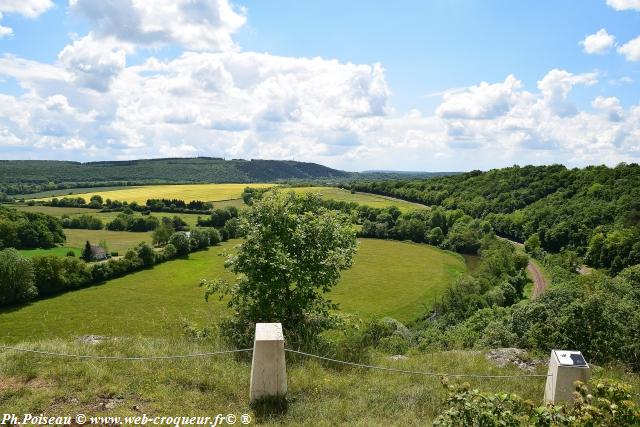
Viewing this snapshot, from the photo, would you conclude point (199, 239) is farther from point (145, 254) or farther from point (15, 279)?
point (15, 279)

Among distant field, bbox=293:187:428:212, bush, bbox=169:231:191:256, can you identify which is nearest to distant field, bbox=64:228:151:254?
bush, bbox=169:231:191:256

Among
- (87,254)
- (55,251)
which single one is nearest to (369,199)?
(87,254)

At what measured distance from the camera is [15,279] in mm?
50625

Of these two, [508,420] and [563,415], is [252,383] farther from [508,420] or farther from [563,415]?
[563,415]

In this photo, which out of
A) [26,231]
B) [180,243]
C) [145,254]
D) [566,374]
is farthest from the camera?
[180,243]

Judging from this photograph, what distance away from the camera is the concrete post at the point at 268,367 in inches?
284

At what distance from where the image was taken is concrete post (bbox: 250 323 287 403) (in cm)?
722

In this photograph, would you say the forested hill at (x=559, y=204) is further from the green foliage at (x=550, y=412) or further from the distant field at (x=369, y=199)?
the green foliage at (x=550, y=412)

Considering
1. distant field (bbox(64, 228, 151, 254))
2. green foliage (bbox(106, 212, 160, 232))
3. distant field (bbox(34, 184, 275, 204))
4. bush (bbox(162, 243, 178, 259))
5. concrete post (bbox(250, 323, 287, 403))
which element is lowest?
bush (bbox(162, 243, 178, 259))

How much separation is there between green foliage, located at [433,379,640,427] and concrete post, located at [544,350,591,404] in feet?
2.85

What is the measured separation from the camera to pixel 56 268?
5691cm

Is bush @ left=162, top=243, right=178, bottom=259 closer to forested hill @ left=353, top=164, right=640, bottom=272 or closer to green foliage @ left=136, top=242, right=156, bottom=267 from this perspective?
green foliage @ left=136, top=242, right=156, bottom=267

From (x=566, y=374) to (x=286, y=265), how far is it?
675cm

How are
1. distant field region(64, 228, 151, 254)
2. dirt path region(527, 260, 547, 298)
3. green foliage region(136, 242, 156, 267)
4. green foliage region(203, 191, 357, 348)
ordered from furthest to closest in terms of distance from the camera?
distant field region(64, 228, 151, 254), green foliage region(136, 242, 156, 267), dirt path region(527, 260, 547, 298), green foliage region(203, 191, 357, 348)
